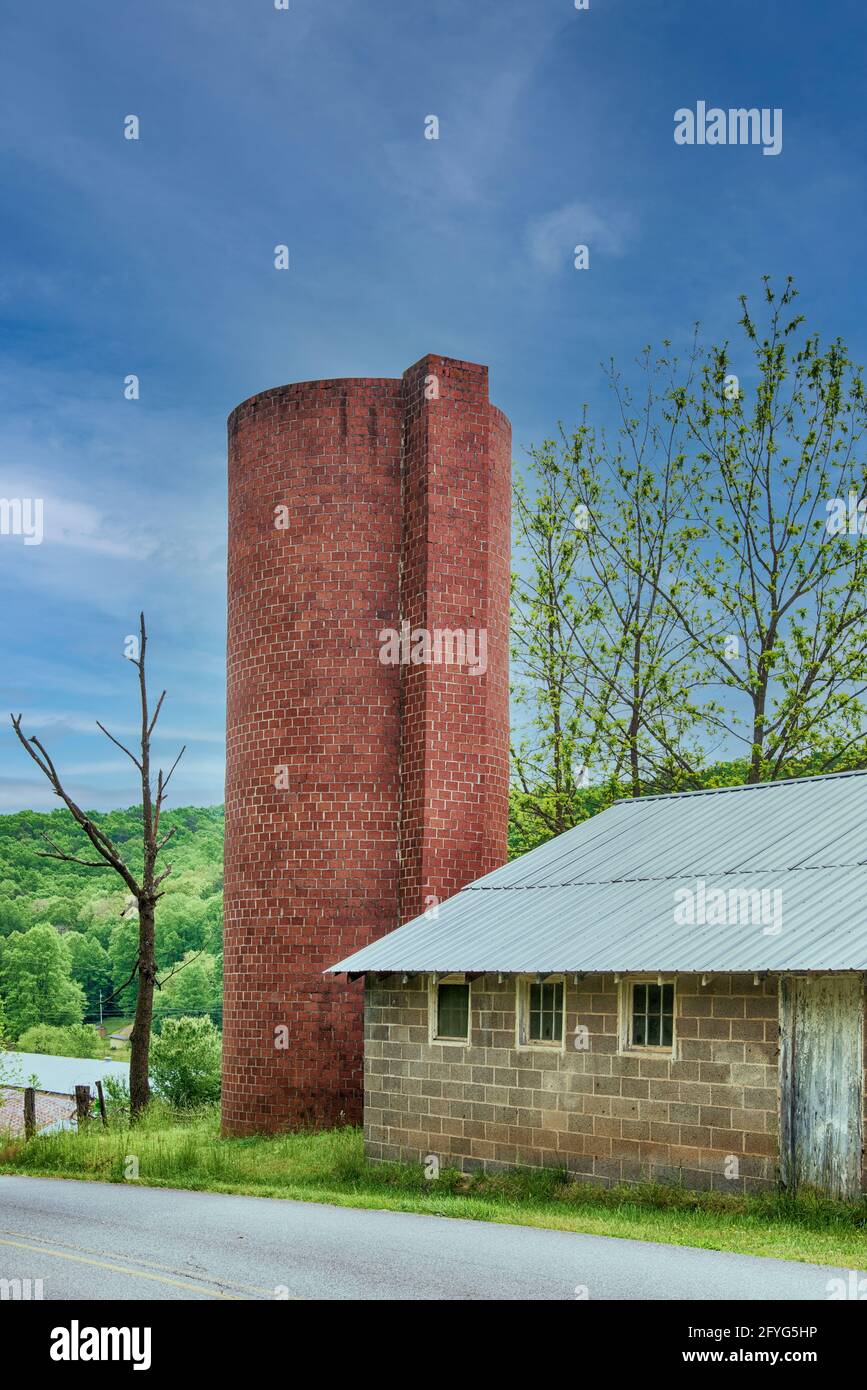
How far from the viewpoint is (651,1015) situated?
59.7 ft

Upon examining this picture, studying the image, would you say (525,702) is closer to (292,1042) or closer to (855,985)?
(292,1042)

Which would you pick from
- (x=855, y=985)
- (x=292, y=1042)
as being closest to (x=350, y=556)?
(x=292, y=1042)

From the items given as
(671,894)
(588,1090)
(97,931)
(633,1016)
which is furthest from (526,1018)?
(97,931)

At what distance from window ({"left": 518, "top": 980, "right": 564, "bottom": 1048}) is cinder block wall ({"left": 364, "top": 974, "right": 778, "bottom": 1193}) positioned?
17 cm

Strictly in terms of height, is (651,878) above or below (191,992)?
above

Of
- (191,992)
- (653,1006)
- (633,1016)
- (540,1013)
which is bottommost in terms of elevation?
(191,992)

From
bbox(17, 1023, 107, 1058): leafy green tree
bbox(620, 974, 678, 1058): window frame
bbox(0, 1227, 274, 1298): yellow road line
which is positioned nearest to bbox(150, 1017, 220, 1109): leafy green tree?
bbox(620, 974, 678, 1058): window frame

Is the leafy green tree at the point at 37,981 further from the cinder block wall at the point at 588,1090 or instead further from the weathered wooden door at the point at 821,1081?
the weathered wooden door at the point at 821,1081

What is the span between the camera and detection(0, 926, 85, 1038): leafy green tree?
11981 cm

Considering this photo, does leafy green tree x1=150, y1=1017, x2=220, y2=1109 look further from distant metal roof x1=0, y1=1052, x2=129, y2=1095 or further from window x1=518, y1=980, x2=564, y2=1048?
window x1=518, y1=980, x2=564, y2=1048

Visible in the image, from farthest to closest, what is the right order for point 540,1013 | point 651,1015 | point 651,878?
point 651,878
point 540,1013
point 651,1015

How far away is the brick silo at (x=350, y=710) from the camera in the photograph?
89.6 ft

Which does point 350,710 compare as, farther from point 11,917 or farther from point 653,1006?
point 11,917

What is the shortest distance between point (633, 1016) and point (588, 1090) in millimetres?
1181
